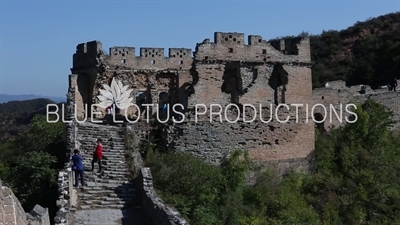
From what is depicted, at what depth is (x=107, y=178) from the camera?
13234 mm

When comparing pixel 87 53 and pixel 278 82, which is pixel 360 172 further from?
pixel 87 53

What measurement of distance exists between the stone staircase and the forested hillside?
87.3ft

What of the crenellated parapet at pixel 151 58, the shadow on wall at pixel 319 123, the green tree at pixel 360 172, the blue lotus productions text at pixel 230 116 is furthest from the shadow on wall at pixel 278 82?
the crenellated parapet at pixel 151 58

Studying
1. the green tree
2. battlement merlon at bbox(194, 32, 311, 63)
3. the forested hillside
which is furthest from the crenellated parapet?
the forested hillside

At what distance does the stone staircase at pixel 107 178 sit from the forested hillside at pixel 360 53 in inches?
1048

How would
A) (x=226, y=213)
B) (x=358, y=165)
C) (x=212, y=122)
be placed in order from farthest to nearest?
(x=358, y=165) < (x=212, y=122) < (x=226, y=213)

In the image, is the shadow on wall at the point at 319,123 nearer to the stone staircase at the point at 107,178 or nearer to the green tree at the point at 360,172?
the green tree at the point at 360,172

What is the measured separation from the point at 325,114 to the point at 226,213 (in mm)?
7871

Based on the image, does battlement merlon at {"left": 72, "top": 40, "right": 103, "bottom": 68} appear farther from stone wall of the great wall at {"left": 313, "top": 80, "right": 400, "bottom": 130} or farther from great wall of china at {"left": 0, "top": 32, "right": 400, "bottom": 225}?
stone wall of the great wall at {"left": 313, "top": 80, "right": 400, "bottom": 130}

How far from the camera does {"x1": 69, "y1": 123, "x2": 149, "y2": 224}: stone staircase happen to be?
40.5ft

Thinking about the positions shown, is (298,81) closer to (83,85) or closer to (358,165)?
(358,165)

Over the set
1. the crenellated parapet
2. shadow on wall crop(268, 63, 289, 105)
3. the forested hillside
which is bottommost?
shadow on wall crop(268, 63, 289, 105)

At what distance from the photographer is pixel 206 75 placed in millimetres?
17156

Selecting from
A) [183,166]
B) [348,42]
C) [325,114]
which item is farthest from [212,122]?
[348,42]
